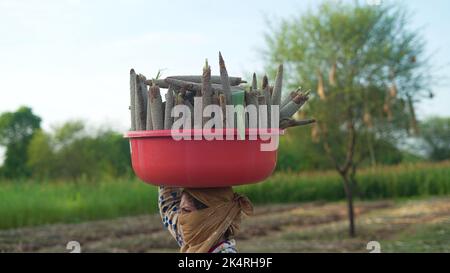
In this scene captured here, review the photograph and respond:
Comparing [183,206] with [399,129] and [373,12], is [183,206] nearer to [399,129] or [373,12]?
[373,12]

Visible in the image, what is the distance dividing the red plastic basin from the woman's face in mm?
93

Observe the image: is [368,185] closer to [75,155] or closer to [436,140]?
[75,155]

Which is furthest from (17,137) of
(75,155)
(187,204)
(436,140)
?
(187,204)

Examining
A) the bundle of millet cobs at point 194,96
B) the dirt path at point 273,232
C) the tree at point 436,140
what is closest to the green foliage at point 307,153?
the dirt path at point 273,232

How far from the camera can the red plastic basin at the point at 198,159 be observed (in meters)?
2.15

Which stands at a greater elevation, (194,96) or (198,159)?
(194,96)

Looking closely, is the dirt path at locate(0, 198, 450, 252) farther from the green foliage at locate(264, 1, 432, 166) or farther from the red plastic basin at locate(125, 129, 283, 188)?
the red plastic basin at locate(125, 129, 283, 188)

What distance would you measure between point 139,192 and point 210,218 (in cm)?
813

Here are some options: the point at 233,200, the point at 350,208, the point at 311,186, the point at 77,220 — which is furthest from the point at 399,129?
the point at 233,200

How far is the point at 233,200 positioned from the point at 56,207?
25.0ft

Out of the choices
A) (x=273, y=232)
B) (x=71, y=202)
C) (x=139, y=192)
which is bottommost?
(x=273, y=232)

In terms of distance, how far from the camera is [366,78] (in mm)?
9391

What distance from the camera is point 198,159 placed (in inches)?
84.7
